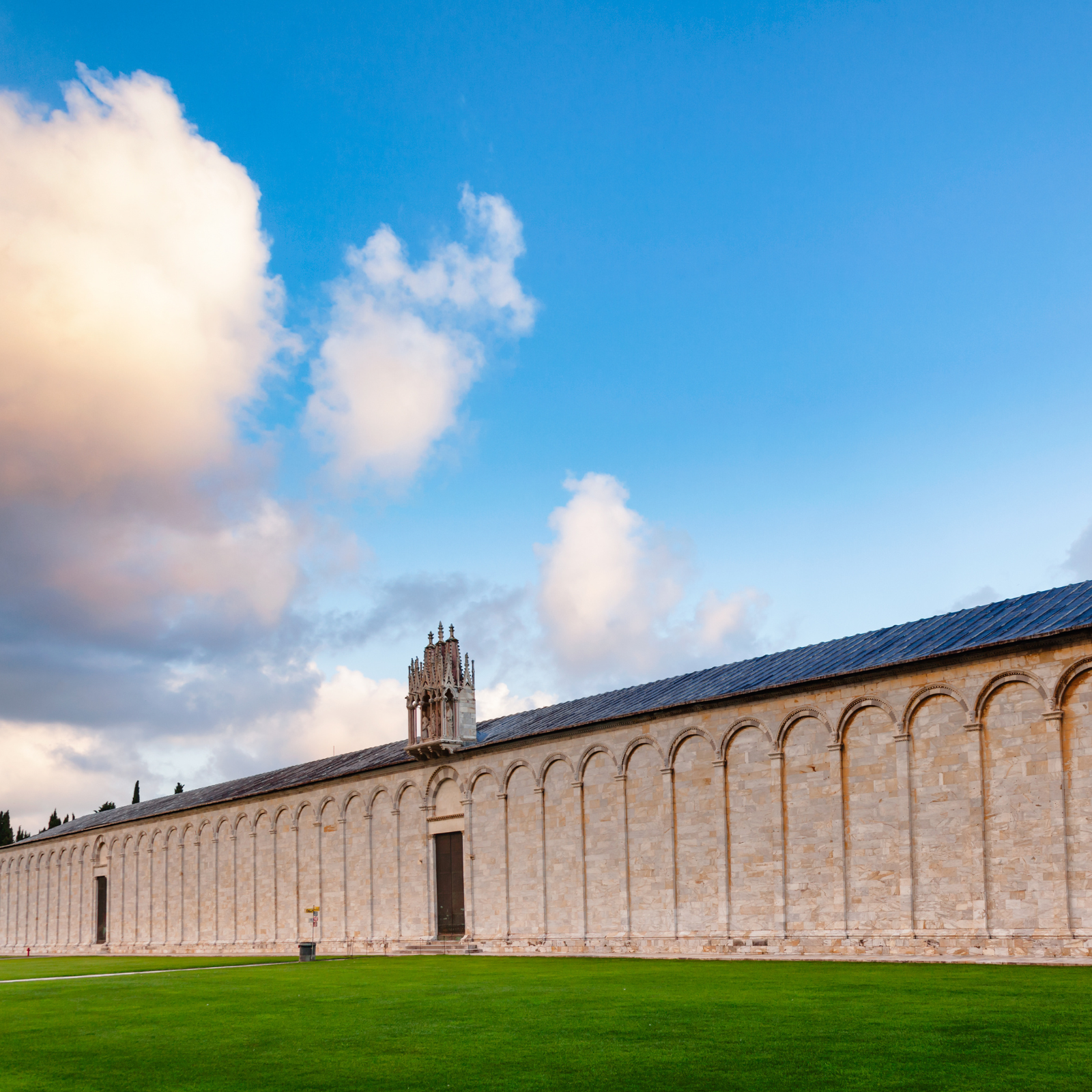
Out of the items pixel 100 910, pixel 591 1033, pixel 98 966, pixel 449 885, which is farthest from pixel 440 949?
pixel 100 910

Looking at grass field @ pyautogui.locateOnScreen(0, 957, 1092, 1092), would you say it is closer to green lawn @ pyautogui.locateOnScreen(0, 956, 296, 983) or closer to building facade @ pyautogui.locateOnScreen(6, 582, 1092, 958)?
building facade @ pyautogui.locateOnScreen(6, 582, 1092, 958)

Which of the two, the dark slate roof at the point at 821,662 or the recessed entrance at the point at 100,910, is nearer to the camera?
the dark slate roof at the point at 821,662

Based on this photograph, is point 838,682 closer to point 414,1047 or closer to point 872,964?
point 872,964

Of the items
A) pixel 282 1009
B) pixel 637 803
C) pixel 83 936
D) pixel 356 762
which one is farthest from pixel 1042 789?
pixel 83 936

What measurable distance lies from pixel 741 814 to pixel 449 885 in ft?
53.8

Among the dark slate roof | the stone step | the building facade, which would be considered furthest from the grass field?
the stone step

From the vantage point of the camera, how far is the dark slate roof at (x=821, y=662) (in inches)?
1072

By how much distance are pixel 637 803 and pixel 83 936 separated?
52585 mm

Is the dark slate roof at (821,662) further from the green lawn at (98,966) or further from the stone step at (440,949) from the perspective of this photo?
the green lawn at (98,966)

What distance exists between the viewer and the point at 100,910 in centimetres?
7256

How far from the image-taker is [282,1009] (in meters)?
20.0

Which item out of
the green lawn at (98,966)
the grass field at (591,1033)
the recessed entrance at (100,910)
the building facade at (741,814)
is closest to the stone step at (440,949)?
the building facade at (741,814)

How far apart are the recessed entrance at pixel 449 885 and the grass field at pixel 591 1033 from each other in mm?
18890

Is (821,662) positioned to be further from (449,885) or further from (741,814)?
(449,885)
